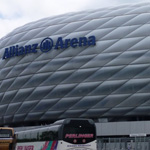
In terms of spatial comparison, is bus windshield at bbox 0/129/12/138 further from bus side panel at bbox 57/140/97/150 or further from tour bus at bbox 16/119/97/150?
bus side panel at bbox 57/140/97/150

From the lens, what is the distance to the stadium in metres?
47.2

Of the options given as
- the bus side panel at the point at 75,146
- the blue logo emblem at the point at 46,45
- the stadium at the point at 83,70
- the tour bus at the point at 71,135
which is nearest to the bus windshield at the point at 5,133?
the tour bus at the point at 71,135

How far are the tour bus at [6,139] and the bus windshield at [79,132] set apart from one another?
22.5 feet

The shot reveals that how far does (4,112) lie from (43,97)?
272 inches

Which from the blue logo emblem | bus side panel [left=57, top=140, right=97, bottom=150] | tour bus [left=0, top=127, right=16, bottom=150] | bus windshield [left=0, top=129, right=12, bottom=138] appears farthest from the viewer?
the blue logo emblem

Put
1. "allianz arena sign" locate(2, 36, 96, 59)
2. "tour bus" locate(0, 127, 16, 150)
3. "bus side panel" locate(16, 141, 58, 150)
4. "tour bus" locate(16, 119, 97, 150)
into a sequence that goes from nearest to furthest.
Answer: "tour bus" locate(16, 119, 97, 150)
"bus side panel" locate(16, 141, 58, 150)
"tour bus" locate(0, 127, 16, 150)
"allianz arena sign" locate(2, 36, 96, 59)

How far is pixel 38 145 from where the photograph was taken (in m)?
31.3

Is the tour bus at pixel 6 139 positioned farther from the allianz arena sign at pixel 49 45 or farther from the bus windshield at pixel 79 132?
the allianz arena sign at pixel 49 45

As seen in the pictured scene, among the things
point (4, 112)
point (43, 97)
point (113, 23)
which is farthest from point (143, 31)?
point (4, 112)

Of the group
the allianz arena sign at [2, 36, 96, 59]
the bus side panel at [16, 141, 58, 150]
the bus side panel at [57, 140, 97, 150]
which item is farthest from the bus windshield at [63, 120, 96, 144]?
the allianz arena sign at [2, 36, 96, 59]

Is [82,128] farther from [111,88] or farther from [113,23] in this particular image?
[113,23]

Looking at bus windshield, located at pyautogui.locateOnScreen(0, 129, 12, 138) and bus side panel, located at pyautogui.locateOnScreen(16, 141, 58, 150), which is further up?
bus windshield, located at pyautogui.locateOnScreen(0, 129, 12, 138)

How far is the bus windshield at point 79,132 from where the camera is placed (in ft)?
92.7

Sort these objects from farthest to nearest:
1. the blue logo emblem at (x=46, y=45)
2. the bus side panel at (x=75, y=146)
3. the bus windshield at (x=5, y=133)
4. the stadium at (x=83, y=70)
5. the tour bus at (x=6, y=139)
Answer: the blue logo emblem at (x=46, y=45) < the stadium at (x=83, y=70) < the bus windshield at (x=5, y=133) < the tour bus at (x=6, y=139) < the bus side panel at (x=75, y=146)
